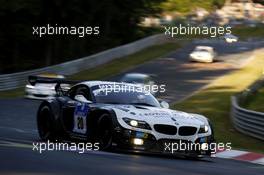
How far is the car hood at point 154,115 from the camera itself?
11570 mm

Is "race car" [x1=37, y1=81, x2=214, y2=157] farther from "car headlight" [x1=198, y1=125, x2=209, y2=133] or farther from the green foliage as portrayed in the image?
the green foliage

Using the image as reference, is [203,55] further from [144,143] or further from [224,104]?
[144,143]

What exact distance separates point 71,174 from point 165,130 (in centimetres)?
370

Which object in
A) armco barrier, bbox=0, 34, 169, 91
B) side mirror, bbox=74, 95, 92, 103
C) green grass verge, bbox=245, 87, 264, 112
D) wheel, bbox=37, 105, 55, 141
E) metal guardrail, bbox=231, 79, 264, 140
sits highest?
side mirror, bbox=74, 95, 92, 103

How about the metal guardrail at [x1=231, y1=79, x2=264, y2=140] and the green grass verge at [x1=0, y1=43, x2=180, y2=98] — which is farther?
the green grass verge at [x1=0, y1=43, x2=180, y2=98]

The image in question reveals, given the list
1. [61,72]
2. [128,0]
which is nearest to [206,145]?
[61,72]

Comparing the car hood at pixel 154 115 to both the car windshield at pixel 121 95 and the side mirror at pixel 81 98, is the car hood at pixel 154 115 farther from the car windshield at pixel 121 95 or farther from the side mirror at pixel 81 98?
the side mirror at pixel 81 98

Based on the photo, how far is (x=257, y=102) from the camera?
25.7 metres

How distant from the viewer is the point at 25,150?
10648 millimetres

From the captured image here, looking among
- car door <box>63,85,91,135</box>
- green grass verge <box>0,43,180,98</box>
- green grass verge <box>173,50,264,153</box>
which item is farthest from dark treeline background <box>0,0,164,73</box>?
car door <box>63,85,91,135</box>

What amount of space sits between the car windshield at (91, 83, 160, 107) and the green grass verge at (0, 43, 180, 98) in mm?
21456

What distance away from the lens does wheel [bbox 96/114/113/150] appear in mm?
11570

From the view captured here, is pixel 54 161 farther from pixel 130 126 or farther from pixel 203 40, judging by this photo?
pixel 203 40

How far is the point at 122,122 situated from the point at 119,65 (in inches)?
1490
